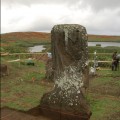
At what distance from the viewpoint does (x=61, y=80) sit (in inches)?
211

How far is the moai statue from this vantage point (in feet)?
16.3

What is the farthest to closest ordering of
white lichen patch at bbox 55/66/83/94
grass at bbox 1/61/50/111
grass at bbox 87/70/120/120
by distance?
1. grass at bbox 1/61/50/111
2. grass at bbox 87/70/120/120
3. white lichen patch at bbox 55/66/83/94

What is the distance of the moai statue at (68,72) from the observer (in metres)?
4.98

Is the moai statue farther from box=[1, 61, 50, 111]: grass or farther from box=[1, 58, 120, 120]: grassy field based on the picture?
box=[1, 61, 50, 111]: grass

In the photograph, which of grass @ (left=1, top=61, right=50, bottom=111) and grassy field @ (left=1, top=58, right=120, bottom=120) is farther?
grass @ (left=1, top=61, right=50, bottom=111)

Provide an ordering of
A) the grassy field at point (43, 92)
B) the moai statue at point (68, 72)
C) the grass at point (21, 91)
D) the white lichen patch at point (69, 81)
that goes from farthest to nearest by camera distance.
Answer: the grass at point (21, 91) → the grassy field at point (43, 92) → the white lichen patch at point (69, 81) → the moai statue at point (68, 72)

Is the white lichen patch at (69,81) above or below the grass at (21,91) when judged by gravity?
above

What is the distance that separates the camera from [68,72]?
5.29 meters

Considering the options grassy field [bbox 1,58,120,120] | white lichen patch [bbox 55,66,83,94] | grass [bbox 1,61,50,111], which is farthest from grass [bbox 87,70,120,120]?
grass [bbox 1,61,50,111]

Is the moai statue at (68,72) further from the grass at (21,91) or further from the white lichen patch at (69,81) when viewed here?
the grass at (21,91)

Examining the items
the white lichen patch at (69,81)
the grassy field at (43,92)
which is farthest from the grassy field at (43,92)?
the white lichen patch at (69,81)

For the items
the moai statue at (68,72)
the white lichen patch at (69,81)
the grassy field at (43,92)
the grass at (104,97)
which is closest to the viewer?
the moai statue at (68,72)

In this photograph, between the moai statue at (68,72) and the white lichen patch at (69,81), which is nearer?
the moai statue at (68,72)

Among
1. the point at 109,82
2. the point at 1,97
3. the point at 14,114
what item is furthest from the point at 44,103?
the point at 109,82
